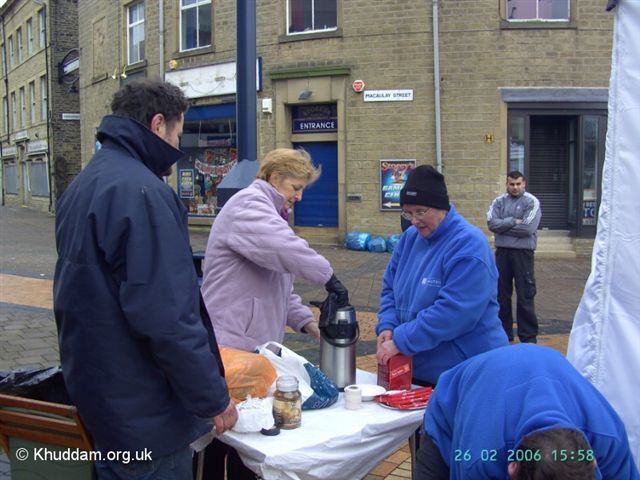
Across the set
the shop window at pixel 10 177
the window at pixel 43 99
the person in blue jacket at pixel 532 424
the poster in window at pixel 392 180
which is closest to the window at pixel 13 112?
the shop window at pixel 10 177

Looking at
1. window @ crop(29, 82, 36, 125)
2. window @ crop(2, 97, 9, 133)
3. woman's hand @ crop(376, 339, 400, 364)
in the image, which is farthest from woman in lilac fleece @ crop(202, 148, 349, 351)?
window @ crop(2, 97, 9, 133)

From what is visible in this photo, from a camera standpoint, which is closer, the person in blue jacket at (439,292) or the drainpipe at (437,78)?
the person in blue jacket at (439,292)

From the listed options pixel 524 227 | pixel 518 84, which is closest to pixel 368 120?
pixel 518 84

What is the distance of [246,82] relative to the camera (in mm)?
5410

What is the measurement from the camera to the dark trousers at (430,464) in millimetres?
2227

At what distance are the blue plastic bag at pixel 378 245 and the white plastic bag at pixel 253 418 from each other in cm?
1186

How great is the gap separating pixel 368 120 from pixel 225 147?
4576 mm

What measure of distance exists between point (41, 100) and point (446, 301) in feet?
101

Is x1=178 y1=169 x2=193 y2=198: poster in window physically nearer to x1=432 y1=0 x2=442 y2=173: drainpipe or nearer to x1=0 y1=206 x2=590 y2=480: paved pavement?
x1=0 y1=206 x2=590 y2=480: paved pavement

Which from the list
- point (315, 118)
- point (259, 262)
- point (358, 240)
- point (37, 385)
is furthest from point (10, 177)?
point (259, 262)

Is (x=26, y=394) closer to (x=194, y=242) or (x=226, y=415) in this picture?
(x=226, y=415)

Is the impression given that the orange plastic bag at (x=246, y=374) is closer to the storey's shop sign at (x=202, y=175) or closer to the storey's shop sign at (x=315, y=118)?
the storey's shop sign at (x=315, y=118)

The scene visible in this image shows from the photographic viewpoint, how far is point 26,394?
104 inches

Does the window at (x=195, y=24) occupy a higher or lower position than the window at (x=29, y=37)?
lower
